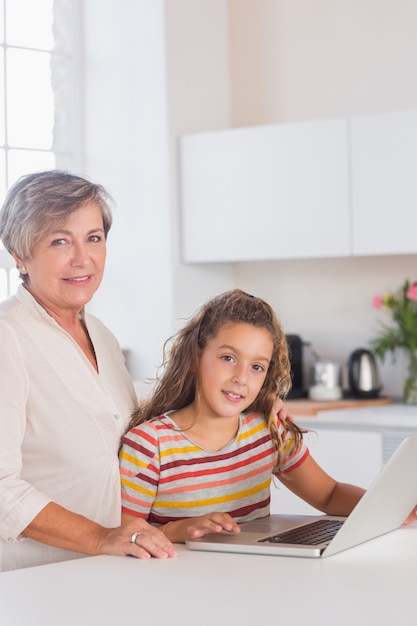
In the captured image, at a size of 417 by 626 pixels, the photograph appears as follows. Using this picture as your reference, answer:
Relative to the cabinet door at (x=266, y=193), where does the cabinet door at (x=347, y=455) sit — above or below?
below

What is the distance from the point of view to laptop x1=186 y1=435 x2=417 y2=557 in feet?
5.77

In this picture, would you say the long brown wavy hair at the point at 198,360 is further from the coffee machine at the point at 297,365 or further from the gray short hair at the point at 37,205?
Result: the coffee machine at the point at 297,365

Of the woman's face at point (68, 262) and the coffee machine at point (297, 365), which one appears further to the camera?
the coffee machine at point (297, 365)

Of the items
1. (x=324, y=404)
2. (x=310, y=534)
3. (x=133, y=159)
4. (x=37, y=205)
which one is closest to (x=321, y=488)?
(x=310, y=534)

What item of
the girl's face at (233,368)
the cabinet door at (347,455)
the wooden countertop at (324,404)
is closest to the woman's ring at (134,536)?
the girl's face at (233,368)

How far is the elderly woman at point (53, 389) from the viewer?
75.3 inches

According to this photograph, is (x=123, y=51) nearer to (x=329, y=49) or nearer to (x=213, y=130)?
(x=213, y=130)

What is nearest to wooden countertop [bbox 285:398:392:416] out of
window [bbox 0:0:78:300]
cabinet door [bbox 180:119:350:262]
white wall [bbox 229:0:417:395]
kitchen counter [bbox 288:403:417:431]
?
kitchen counter [bbox 288:403:417:431]

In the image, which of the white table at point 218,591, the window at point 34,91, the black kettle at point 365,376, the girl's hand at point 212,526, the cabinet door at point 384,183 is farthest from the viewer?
Answer: the window at point 34,91

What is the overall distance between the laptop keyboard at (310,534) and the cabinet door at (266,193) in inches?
86.5

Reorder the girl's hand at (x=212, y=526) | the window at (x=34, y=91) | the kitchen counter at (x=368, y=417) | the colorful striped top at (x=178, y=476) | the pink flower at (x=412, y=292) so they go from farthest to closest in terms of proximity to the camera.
Answer: the window at (x=34, y=91)
the pink flower at (x=412, y=292)
the kitchen counter at (x=368, y=417)
the colorful striped top at (x=178, y=476)
the girl's hand at (x=212, y=526)

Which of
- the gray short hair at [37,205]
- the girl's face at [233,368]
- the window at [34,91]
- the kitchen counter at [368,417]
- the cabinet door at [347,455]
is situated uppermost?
the window at [34,91]

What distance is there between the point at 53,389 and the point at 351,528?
654mm

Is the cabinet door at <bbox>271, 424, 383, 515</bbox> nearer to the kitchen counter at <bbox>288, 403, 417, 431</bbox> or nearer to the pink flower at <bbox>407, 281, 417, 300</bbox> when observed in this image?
the kitchen counter at <bbox>288, 403, 417, 431</bbox>
